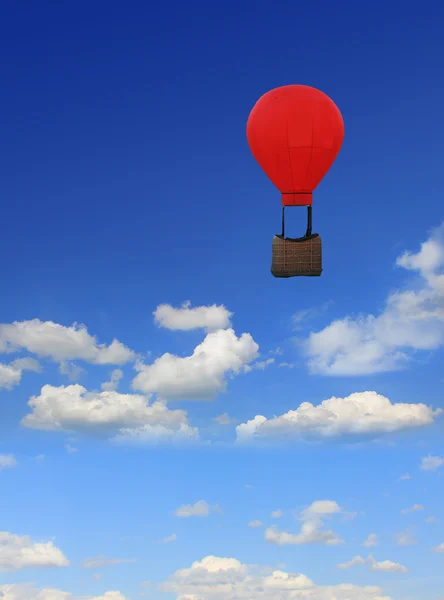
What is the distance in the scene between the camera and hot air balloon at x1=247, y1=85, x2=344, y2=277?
3441 centimetres

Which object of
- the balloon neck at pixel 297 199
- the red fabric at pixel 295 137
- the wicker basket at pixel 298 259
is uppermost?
the red fabric at pixel 295 137

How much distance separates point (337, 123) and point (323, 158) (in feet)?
3.94

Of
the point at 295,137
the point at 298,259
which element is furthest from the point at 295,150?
the point at 298,259

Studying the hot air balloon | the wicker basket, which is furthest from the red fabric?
the wicker basket

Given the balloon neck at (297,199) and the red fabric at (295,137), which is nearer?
the red fabric at (295,137)

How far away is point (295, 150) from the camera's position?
34438 millimetres

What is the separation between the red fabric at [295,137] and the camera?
34406 mm

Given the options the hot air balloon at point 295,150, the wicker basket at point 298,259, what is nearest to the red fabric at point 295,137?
the hot air balloon at point 295,150

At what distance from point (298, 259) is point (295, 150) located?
10.5ft

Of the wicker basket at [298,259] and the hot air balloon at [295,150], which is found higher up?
the hot air balloon at [295,150]

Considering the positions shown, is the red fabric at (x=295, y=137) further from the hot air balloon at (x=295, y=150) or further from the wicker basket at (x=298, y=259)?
the wicker basket at (x=298, y=259)

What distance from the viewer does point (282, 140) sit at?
1355 inches

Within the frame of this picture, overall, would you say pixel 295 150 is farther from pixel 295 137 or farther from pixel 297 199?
pixel 297 199

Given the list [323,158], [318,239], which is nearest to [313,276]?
[318,239]
